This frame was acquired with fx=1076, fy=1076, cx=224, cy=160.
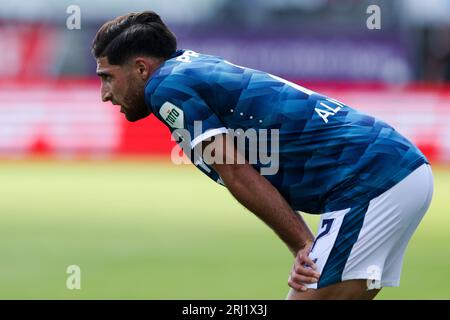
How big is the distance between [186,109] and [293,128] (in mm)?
547

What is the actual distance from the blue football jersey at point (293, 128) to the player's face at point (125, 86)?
180 millimetres

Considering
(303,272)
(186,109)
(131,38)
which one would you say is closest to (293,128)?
(186,109)

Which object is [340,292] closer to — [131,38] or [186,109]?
[186,109]

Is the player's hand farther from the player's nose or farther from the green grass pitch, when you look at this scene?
the green grass pitch

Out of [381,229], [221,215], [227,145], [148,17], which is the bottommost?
[221,215]

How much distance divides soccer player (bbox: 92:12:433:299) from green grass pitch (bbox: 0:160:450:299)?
3.89 meters

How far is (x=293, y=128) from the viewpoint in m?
5.31

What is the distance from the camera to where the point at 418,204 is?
535 centimetres

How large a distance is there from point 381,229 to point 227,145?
2.83 feet

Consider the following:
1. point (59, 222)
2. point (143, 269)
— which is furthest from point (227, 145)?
point (59, 222)

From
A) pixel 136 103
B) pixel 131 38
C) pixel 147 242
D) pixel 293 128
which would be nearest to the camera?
pixel 293 128

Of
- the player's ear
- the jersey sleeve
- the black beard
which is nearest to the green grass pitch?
the black beard

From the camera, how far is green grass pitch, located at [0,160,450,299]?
960 centimetres

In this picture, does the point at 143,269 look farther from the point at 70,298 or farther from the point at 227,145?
the point at 227,145
